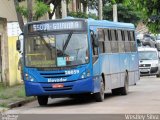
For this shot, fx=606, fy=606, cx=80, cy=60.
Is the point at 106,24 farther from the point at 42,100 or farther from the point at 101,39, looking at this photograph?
the point at 42,100

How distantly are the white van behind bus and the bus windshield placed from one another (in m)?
19.6

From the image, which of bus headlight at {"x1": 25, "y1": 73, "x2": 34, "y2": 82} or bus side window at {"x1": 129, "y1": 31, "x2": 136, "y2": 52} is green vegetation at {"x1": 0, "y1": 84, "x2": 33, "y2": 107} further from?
bus side window at {"x1": 129, "y1": 31, "x2": 136, "y2": 52}

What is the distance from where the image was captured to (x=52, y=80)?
2023 centimetres

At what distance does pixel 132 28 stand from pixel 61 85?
28.3 feet

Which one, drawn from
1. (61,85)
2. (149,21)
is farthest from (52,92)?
(149,21)

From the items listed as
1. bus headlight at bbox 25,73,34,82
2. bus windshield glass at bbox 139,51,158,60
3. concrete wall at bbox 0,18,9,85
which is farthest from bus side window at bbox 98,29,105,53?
bus windshield glass at bbox 139,51,158,60

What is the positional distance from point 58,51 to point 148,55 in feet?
69.1

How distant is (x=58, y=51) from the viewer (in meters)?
20.4

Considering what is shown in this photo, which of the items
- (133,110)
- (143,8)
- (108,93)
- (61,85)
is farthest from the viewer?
(108,93)

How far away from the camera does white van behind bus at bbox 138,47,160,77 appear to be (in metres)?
39.8

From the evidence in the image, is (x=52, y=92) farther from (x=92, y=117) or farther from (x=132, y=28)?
(x=132, y=28)

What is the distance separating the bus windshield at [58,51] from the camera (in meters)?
20.3

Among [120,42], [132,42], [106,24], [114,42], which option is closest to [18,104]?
[106,24]

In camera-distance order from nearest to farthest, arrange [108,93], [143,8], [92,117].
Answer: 1. [143,8]
2. [92,117]
3. [108,93]
